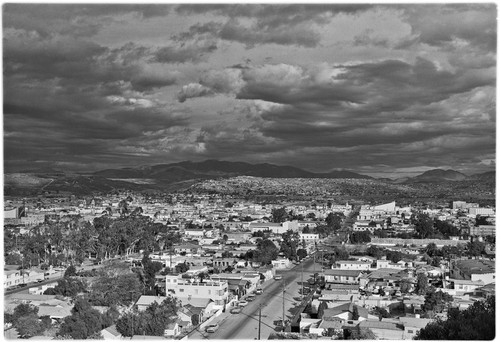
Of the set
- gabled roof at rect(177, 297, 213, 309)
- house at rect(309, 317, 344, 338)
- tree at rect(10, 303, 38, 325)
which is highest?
house at rect(309, 317, 344, 338)

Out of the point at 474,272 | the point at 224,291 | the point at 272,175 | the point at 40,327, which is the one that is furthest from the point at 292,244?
the point at 272,175

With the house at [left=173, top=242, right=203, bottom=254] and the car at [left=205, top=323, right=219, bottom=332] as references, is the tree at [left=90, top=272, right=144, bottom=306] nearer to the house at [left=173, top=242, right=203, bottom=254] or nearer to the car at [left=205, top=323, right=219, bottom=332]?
the car at [left=205, top=323, right=219, bottom=332]

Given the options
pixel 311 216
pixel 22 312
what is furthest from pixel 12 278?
pixel 311 216

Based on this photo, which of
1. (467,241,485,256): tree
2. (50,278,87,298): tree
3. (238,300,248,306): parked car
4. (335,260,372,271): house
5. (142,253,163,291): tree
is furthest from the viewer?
(467,241,485,256): tree

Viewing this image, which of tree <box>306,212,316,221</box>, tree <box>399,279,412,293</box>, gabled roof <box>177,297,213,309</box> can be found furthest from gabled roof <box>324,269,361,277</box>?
tree <box>306,212,316,221</box>

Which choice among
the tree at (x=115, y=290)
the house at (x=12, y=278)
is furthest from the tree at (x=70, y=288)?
the house at (x=12, y=278)

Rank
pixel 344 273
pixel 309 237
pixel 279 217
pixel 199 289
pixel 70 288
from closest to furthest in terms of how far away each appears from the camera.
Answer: pixel 199 289 < pixel 70 288 < pixel 344 273 < pixel 309 237 < pixel 279 217

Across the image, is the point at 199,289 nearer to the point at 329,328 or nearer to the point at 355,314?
the point at 355,314
